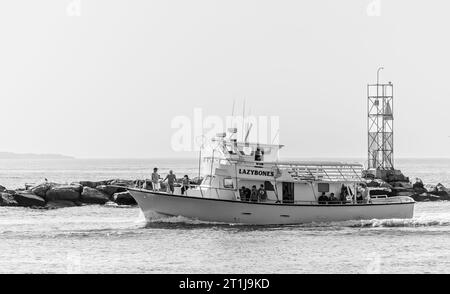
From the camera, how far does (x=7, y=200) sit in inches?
2233

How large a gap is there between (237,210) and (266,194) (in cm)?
160

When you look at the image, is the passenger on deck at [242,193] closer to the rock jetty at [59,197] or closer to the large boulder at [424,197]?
the rock jetty at [59,197]

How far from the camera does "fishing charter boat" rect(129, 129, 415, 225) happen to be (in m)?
40.0

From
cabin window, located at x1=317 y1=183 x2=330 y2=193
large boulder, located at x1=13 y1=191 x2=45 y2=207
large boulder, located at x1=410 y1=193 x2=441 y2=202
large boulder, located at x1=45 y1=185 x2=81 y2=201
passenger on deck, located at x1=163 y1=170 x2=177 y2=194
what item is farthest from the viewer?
large boulder, located at x1=410 y1=193 x2=441 y2=202

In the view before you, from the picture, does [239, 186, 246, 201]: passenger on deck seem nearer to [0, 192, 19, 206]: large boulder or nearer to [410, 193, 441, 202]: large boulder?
[0, 192, 19, 206]: large boulder

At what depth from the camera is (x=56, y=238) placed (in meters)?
37.6

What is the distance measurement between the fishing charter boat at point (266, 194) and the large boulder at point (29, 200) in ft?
53.6

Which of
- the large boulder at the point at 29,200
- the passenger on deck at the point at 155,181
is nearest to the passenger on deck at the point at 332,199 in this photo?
the passenger on deck at the point at 155,181

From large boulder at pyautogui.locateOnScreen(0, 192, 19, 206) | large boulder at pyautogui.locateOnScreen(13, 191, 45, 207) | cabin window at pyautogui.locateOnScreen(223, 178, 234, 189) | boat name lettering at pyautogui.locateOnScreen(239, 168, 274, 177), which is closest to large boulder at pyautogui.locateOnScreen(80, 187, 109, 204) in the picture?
large boulder at pyautogui.locateOnScreen(13, 191, 45, 207)

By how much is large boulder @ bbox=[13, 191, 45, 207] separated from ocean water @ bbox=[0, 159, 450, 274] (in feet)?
33.2

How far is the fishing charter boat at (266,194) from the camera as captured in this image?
40.0m

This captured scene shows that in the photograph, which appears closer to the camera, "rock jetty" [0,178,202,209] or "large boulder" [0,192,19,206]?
"rock jetty" [0,178,202,209]
